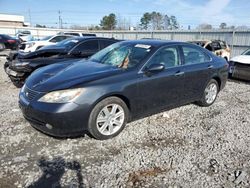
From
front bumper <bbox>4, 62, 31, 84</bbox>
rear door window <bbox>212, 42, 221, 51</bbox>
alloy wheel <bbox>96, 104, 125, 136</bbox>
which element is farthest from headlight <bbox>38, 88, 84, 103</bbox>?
rear door window <bbox>212, 42, 221, 51</bbox>

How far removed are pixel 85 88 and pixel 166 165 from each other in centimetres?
158

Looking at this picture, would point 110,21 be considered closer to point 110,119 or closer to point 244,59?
point 244,59

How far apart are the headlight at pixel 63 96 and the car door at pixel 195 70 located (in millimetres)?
2382

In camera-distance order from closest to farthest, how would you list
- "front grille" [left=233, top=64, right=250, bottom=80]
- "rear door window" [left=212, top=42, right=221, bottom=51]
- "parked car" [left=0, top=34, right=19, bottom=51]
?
"front grille" [left=233, top=64, right=250, bottom=80], "rear door window" [left=212, top=42, right=221, bottom=51], "parked car" [left=0, top=34, right=19, bottom=51]

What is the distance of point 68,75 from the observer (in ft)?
13.5

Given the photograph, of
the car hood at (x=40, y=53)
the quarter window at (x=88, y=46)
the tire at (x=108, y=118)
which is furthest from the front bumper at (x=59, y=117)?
the quarter window at (x=88, y=46)

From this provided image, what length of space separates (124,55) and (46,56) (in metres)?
3.63

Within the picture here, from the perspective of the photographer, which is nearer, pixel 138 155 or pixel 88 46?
A: pixel 138 155

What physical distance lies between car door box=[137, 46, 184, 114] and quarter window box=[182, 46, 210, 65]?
258 millimetres

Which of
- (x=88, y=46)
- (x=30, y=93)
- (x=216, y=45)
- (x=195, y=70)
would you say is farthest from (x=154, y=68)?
(x=216, y=45)

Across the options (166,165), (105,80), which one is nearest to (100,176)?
(166,165)

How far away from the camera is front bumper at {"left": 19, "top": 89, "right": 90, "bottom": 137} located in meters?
3.55

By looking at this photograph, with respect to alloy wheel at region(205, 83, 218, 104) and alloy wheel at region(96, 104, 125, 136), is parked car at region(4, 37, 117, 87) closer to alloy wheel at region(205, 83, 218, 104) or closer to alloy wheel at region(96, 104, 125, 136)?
alloy wheel at region(96, 104, 125, 136)

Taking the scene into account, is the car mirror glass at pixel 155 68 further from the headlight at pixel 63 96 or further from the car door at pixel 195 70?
the headlight at pixel 63 96
